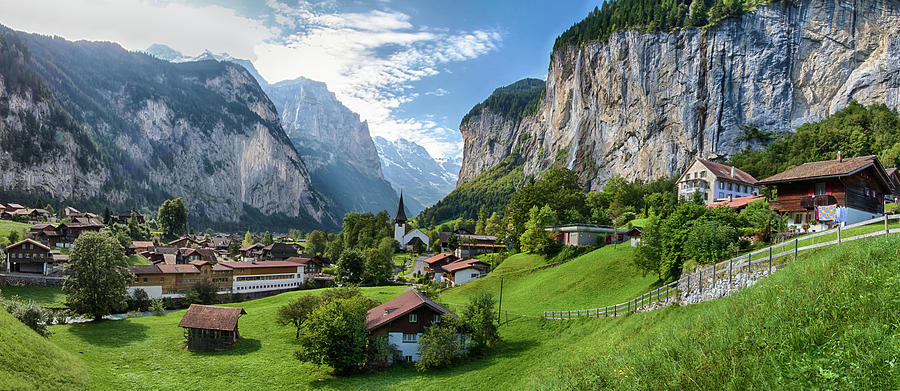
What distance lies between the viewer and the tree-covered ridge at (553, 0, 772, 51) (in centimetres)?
11216

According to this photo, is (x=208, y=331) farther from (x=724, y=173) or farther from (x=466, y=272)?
(x=724, y=173)

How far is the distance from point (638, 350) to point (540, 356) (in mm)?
10566

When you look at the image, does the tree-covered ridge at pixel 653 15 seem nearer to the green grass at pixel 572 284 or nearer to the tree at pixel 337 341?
the green grass at pixel 572 284

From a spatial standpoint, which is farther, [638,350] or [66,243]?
[66,243]

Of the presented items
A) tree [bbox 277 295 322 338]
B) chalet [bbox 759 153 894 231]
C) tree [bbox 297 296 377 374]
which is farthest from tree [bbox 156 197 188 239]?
chalet [bbox 759 153 894 231]

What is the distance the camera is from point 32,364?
79.2 feet

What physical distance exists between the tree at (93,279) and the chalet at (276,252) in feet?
179

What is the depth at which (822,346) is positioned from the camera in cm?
1080

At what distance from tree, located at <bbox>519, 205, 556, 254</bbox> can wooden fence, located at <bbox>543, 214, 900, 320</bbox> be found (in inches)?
1055

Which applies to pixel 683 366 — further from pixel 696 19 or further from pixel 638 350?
pixel 696 19

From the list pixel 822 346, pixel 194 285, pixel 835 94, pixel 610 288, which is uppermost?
pixel 835 94

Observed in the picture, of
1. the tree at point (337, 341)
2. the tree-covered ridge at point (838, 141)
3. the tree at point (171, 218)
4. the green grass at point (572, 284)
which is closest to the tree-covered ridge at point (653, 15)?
the tree-covered ridge at point (838, 141)

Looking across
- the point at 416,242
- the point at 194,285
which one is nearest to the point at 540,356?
the point at 194,285

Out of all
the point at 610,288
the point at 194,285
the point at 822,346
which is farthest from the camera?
the point at 194,285
